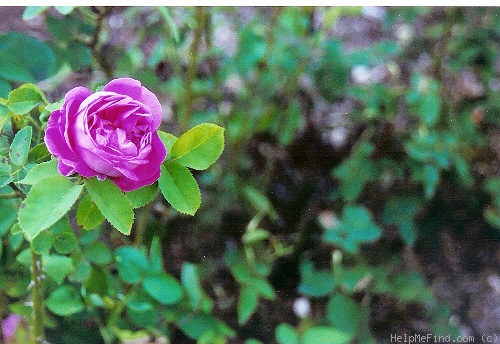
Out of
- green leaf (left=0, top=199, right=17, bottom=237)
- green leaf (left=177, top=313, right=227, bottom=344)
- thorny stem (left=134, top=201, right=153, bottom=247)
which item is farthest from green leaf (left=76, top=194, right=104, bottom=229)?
thorny stem (left=134, top=201, right=153, bottom=247)

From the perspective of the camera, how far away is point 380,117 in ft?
3.81

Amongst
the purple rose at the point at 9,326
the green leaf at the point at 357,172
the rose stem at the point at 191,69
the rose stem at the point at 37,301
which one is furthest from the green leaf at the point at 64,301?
the green leaf at the point at 357,172

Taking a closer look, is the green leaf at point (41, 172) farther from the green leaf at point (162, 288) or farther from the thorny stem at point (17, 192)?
the green leaf at point (162, 288)

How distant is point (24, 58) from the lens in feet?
2.27

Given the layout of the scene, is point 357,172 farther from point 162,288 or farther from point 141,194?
point 141,194

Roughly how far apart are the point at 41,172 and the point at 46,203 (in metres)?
0.03

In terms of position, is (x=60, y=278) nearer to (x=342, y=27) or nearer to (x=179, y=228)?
(x=179, y=228)

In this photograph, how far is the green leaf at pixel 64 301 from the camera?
664mm

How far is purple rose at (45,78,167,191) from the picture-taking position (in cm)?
41

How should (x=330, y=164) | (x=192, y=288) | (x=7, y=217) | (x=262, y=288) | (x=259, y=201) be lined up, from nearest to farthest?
(x=7, y=217) → (x=192, y=288) → (x=262, y=288) → (x=259, y=201) → (x=330, y=164)

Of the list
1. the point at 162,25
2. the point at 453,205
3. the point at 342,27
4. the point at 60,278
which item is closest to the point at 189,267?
the point at 60,278

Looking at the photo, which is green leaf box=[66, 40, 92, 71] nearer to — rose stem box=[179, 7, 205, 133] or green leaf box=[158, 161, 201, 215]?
rose stem box=[179, 7, 205, 133]

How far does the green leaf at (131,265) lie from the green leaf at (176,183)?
26 cm

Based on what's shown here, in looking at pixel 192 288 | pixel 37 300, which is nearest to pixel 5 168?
pixel 37 300
